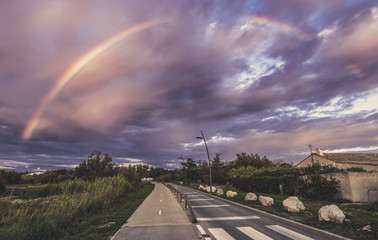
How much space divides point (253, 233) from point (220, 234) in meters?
1.23

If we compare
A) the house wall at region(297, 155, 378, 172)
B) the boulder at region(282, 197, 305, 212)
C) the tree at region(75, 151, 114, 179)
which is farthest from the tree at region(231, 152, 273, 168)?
the boulder at region(282, 197, 305, 212)

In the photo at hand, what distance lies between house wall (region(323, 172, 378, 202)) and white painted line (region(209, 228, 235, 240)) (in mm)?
14479

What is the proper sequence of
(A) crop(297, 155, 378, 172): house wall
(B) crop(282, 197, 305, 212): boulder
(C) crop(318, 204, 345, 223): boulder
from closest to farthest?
(C) crop(318, 204, 345, 223): boulder < (B) crop(282, 197, 305, 212): boulder < (A) crop(297, 155, 378, 172): house wall

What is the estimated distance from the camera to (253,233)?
25.6ft

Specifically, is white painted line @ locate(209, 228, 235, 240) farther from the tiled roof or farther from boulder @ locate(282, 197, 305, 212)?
the tiled roof

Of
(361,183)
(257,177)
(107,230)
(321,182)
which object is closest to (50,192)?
(107,230)

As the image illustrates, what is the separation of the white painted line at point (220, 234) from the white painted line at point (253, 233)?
2.40 ft

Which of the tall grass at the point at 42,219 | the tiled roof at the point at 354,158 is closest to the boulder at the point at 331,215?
the tall grass at the point at 42,219

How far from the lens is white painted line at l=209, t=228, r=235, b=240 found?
721 cm

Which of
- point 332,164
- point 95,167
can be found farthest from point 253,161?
point 95,167

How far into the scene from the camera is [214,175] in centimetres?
5009

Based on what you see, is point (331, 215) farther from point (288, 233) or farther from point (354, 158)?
point (354, 158)

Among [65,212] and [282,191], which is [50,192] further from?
[282,191]

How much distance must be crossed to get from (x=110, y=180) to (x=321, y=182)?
2231 centimetres
